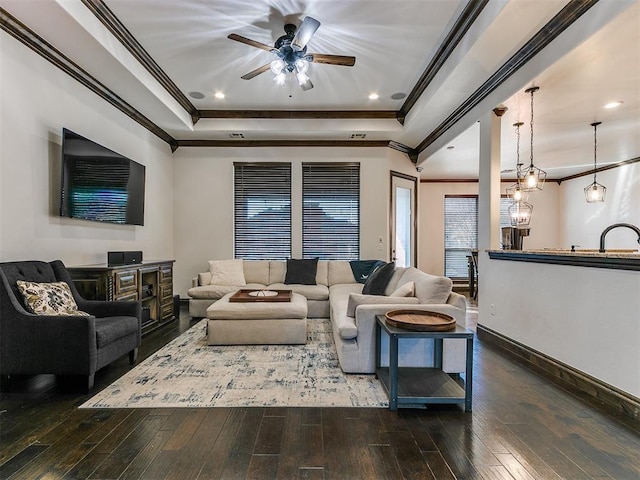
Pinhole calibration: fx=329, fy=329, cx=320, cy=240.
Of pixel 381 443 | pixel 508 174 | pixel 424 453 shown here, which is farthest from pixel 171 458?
pixel 508 174

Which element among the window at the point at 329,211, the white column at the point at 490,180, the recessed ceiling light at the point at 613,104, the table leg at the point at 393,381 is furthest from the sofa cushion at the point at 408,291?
the recessed ceiling light at the point at 613,104

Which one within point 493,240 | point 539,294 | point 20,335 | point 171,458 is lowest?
point 171,458

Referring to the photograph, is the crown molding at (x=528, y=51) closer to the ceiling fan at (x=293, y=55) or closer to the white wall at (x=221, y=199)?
the ceiling fan at (x=293, y=55)

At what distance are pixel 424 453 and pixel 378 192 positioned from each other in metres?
4.87

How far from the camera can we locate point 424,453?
1.83 meters

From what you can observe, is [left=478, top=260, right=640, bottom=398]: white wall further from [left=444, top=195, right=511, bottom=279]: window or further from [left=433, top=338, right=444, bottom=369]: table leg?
[left=444, top=195, right=511, bottom=279]: window

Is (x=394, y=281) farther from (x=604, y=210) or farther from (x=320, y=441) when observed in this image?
(x=604, y=210)

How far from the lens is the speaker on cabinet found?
3736 mm

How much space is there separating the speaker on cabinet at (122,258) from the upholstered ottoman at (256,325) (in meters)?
1.19

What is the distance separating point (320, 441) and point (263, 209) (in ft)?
15.7

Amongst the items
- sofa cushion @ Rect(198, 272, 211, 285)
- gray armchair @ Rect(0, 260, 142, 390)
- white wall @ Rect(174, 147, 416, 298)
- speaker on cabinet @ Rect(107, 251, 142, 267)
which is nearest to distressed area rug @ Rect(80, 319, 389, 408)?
gray armchair @ Rect(0, 260, 142, 390)

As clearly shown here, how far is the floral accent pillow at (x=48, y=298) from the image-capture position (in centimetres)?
259

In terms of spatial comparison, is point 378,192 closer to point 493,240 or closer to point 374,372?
point 493,240

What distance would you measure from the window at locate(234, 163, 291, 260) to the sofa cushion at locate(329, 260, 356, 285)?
988mm
